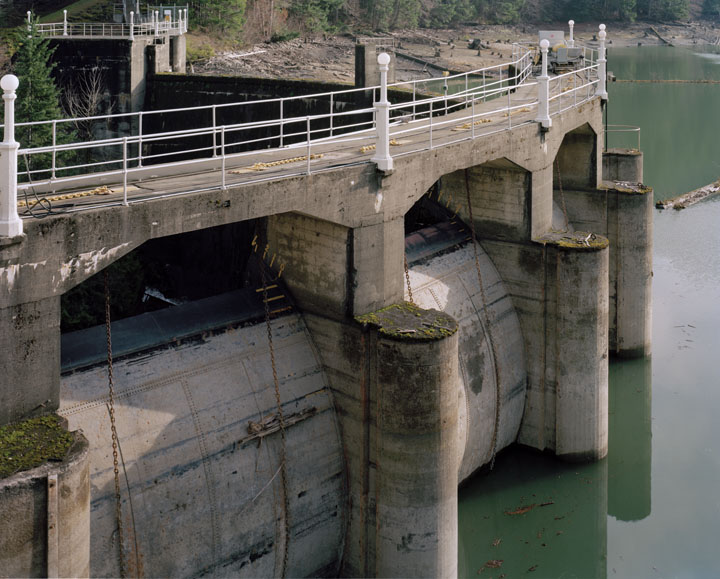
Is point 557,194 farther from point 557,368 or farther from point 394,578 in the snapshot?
point 394,578

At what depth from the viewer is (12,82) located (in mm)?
9336

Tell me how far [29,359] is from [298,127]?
18.2 meters

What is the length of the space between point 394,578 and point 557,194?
530 inches

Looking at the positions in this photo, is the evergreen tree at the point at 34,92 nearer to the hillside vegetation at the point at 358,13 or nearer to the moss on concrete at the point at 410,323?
the hillside vegetation at the point at 358,13

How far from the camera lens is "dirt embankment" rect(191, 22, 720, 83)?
174ft

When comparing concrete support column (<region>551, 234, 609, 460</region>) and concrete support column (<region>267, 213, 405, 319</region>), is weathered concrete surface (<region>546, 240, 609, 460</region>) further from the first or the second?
concrete support column (<region>267, 213, 405, 319</region>)

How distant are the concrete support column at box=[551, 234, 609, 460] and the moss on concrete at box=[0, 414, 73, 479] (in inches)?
434

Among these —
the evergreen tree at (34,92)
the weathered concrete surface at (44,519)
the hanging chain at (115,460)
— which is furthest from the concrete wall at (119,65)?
the weathered concrete surface at (44,519)

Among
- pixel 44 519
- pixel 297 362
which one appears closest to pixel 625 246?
pixel 297 362

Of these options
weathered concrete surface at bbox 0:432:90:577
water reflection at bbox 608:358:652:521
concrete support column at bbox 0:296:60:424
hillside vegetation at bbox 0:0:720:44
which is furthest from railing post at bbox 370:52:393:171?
hillside vegetation at bbox 0:0:720:44

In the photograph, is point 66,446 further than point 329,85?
No

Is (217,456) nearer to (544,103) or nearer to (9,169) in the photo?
(9,169)

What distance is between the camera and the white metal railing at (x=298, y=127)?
41.0 ft

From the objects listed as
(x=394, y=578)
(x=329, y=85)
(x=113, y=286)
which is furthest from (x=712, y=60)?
(x=394, y=578)
